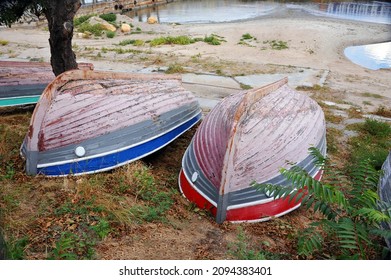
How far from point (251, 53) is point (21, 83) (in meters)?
12.1

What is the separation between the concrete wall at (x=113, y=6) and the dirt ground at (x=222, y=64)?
22.9 feet

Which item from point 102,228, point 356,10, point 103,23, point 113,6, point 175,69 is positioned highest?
point 113,6

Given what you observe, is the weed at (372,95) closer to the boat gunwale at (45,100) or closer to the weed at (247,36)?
the boat gunwale at (45,100)

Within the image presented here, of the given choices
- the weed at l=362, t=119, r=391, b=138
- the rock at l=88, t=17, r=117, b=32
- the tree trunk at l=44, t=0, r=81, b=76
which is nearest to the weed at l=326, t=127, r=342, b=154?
the weed at l=362, t=119, r=391, b=138

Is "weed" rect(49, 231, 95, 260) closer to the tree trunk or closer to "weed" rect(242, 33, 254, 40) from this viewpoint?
the tree trunk

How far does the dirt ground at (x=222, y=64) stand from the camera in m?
3.93

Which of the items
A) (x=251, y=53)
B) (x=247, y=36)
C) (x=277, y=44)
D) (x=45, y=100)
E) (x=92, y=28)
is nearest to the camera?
(x=45, y=100)

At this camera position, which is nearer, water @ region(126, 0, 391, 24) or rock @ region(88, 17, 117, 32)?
rock @ region(88, 17, 117, 32)

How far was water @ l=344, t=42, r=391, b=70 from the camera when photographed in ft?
59.1

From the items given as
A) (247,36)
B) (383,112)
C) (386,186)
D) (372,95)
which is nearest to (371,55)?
(247,36)

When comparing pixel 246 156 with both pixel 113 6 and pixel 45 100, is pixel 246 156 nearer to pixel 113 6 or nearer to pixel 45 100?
pixel 45 100

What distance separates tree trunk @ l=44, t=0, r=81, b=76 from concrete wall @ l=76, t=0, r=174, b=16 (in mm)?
25874

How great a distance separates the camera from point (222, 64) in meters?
14.2

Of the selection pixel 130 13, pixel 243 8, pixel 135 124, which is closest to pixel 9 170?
pixel 135 124
